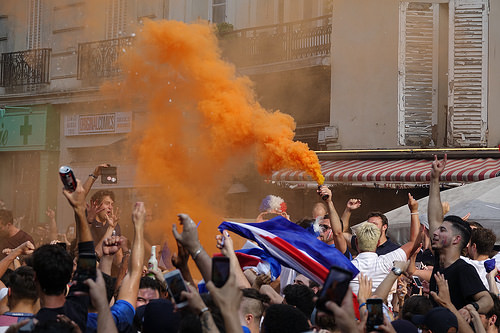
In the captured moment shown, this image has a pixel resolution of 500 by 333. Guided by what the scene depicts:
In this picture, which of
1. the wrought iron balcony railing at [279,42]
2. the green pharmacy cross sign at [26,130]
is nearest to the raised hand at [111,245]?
the wrought iron balcony railing at [279,42]

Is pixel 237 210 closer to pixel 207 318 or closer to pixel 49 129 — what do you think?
pixel 49 129

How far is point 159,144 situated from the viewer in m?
13.0

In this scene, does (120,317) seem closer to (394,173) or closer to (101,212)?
(101,212)

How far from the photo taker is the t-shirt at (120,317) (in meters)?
4.29

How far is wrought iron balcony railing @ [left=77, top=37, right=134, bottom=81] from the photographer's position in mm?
17984

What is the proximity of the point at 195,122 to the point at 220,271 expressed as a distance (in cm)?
909

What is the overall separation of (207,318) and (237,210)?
40.3 feet

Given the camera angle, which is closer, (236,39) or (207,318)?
(207,318)

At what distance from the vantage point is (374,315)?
378 cm

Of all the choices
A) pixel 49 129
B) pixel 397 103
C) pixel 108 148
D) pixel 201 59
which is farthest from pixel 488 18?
pixel 49 129

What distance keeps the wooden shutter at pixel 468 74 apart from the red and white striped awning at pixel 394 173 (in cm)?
68

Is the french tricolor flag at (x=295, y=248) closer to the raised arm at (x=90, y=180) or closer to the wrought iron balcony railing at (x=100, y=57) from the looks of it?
the raised arm at (x=90, y=180)

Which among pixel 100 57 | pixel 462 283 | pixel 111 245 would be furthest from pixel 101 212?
pixel 100 57

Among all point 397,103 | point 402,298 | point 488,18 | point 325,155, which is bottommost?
point 402,298
